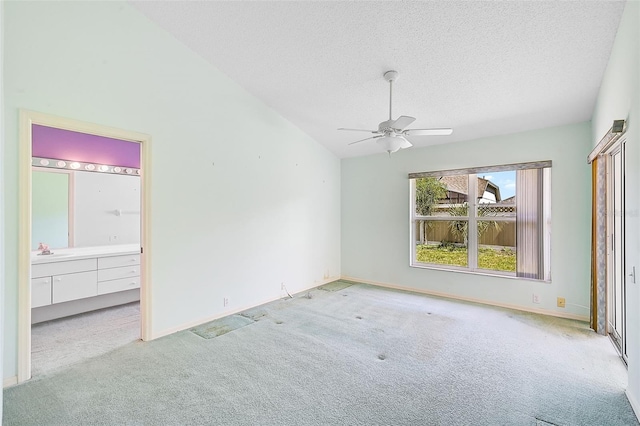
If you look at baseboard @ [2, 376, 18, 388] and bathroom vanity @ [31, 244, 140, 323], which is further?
bathroom vanity @ [31, 244, 140, 323]

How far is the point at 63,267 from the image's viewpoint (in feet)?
12.2

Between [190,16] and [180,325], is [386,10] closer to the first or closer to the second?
[190,16]

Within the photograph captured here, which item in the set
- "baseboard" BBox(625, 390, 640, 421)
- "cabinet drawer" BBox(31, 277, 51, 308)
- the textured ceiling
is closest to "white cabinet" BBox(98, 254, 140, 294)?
"cabinet drawer" BBox(31, 277, 51, 308)

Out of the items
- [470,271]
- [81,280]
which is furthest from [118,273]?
[470,271]

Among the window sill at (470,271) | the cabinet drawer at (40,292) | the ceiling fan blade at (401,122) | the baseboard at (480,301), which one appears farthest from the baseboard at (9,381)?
the window sill at (470,271)

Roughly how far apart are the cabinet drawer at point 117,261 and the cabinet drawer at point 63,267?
7 centimetres

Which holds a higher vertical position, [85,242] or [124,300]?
[85,242]

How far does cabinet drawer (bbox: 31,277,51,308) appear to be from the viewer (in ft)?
11.4

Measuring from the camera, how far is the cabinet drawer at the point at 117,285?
4098 millimetres

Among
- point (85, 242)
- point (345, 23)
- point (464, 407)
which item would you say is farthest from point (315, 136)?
point (464, 407)

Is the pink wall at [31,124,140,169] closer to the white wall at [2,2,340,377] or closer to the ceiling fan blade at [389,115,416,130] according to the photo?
the white wall at [2,2,340,377]

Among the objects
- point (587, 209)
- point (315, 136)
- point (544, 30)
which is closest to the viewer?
point (544, 30)

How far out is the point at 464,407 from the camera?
215cm

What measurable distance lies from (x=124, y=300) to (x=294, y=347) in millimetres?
2949
